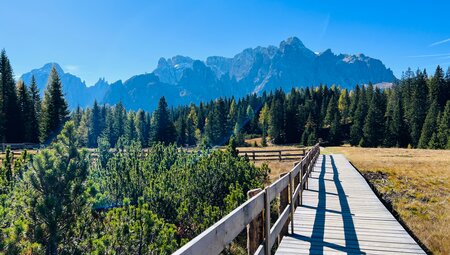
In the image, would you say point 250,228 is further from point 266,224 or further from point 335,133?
point 335,133

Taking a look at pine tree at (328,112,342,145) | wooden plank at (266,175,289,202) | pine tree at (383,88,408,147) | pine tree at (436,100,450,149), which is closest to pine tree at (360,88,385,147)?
pine tree at (383,88,408,147)

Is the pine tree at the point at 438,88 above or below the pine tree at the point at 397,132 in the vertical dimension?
above

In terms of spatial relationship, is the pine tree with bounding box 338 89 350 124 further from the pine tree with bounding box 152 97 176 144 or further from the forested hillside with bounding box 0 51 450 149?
the pine tree with bounding box 152 97 176 144

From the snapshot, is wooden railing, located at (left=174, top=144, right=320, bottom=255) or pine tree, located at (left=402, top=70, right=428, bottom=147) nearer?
wooden railing, located at (left=174, top=144, right=320, bottom=255)

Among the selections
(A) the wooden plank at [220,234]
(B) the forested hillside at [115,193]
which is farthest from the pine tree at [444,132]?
(A) the wooden plank at [220,234]

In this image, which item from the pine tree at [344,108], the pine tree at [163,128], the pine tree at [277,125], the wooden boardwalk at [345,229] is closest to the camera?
the wooden boardwalk at [345,229]

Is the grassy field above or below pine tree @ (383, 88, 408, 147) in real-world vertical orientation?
below

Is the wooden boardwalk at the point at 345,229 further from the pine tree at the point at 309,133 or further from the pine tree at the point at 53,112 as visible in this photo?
the pine tree at the point at 309,133

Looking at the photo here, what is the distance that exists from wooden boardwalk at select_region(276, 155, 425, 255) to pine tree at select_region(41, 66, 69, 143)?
52.7m

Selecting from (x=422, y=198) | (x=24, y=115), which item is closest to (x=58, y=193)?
(x=422, y=198)

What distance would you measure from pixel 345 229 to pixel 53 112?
5750cm

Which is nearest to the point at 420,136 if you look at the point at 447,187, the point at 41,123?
the point at 447,187

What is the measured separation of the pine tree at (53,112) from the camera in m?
54.4

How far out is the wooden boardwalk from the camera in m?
5.66
